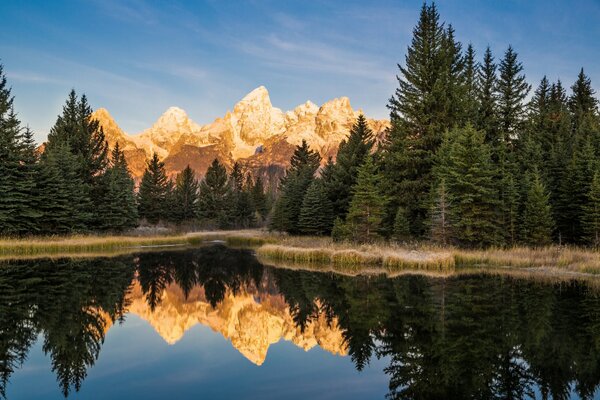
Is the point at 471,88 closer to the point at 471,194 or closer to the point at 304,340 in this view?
the point at 471,194

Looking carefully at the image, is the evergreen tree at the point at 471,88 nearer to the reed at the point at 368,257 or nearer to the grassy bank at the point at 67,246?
the reed at the point at 368,257

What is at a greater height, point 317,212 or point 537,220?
point 537,220

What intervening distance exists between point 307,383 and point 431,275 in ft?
50.6

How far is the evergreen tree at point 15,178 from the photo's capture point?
3762cm

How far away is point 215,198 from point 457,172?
6326cm

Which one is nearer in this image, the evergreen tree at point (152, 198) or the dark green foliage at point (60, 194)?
the dark green foliage at point (60, 194)

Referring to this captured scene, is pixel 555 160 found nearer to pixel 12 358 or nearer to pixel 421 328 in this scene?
pixel 421 328

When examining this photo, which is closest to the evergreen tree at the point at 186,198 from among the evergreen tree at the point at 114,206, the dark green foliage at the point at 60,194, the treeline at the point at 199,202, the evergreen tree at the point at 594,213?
the treeline at the point at 199,202

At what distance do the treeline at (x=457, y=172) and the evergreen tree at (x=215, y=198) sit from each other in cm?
3278

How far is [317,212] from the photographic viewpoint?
154 ft

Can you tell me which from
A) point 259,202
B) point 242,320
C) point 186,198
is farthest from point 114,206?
point 259,202

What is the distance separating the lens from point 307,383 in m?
9.02

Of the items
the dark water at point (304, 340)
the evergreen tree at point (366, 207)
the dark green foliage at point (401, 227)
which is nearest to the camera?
the dark water at point (304, 340)

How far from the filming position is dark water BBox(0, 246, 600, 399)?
8594mm
